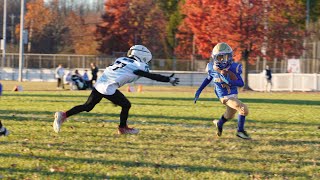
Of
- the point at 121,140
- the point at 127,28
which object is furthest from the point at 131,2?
the point at 121,140

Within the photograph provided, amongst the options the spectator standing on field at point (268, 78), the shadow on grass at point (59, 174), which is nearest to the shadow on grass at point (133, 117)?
the shadow on grass at point (59, 174)

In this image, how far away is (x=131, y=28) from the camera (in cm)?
7181

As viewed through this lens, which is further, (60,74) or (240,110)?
(60,74)

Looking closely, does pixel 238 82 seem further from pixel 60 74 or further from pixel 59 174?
pixel 60 74

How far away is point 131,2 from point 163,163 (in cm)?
6400

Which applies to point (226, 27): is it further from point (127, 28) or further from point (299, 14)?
point (127, 28)

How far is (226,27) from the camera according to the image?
46094mm

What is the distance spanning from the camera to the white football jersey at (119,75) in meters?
11.8

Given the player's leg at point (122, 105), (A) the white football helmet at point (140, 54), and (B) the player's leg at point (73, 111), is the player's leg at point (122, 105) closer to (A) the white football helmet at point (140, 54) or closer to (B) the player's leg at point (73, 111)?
(B) the player's leg at point (73, 111)

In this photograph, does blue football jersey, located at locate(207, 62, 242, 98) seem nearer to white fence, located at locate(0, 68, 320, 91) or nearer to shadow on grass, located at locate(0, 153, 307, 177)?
shadow on grass, located at locate(0, 153, 307, 177)

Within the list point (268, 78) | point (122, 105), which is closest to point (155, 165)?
point (122, 105)

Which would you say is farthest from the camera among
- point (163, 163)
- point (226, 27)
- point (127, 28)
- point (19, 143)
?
point (127, 28)

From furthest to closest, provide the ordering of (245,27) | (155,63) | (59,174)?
(155,63) < (245,27) < (59,174)

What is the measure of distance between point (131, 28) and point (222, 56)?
6054cm
